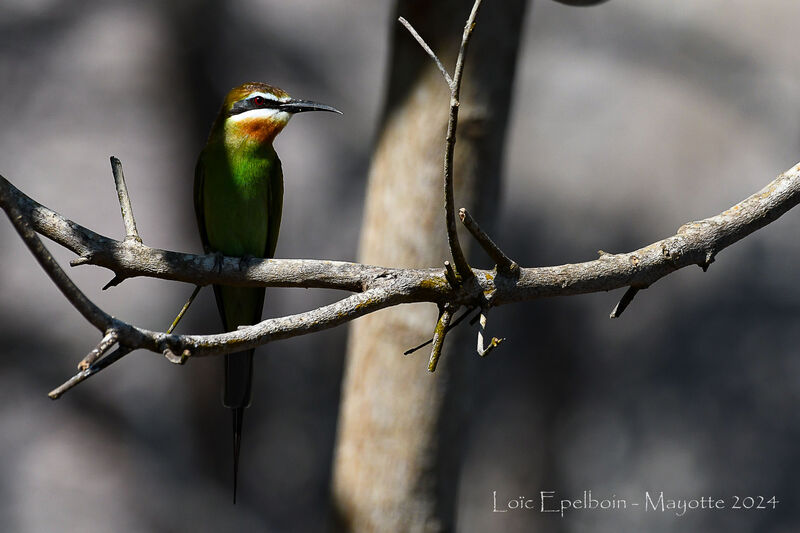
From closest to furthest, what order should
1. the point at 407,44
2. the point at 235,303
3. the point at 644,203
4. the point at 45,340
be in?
the point at 235,303 → the point at 407,44 → the point at 45,340 → the point at 644,203

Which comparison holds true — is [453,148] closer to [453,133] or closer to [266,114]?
[453,133]

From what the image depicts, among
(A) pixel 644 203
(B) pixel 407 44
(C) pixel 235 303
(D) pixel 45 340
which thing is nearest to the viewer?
(C) pixel 235 303

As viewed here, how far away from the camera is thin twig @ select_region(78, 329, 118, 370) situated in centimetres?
83

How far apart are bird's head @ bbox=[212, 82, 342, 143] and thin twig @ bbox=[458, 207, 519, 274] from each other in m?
0.59

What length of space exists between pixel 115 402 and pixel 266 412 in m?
0.56

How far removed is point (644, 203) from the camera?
3281 mm

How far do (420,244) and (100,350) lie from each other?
4.62ft

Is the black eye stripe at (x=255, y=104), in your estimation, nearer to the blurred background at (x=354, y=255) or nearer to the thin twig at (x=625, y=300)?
the thin twig at (x=625, y=300)

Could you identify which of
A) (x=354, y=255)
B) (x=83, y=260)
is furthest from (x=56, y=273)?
(x=354, y=255)

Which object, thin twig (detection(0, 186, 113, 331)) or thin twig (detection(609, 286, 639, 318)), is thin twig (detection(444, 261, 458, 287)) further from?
thin twig (detection(0, 186, 113, 331))

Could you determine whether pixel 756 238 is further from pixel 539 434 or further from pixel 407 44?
pixel 407 44

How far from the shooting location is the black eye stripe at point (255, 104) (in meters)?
1.66

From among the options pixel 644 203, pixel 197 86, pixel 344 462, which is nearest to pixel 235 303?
pixel 344 462

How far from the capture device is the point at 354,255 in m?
3.31
